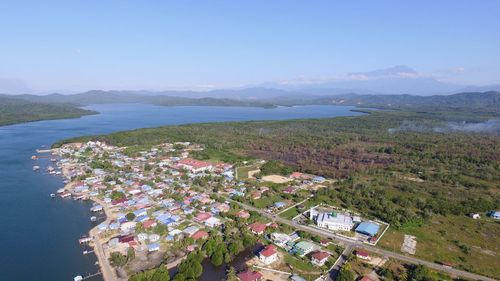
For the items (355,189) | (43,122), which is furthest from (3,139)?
(355,189)

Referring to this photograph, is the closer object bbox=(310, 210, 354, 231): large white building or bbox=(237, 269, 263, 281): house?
bbox=(237, 269, 263, 281): house

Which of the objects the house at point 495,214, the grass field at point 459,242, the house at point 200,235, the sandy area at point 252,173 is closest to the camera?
the grass field at point 459,242

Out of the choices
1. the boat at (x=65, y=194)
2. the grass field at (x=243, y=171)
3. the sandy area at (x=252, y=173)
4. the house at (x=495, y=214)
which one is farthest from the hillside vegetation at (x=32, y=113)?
the house at (x=495, y=214)

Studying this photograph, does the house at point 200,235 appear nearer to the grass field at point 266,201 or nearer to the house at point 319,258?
the grass field at point 266,201

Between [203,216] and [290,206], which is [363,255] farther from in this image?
[203,216]

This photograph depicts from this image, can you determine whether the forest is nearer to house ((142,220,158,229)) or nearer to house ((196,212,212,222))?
house ((196,212,212,222))

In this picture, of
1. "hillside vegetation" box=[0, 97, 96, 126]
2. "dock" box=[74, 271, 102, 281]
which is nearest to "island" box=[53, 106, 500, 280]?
"dock" box=[74, 271, 102, 281]
